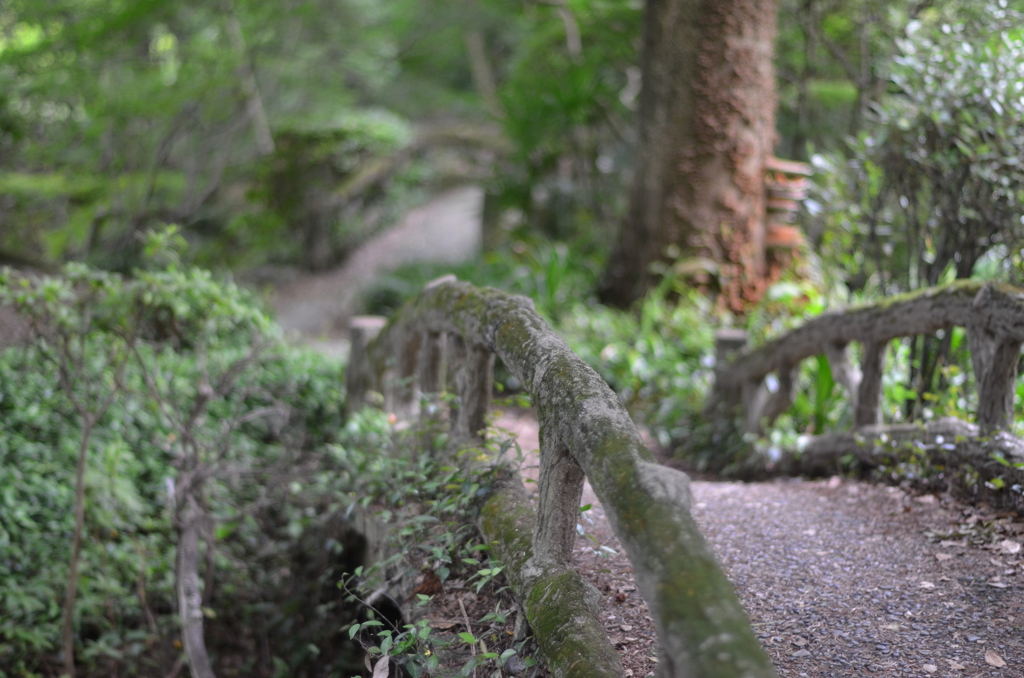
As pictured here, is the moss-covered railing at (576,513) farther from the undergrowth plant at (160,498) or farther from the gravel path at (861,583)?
the undergrowth plant at (160,498)

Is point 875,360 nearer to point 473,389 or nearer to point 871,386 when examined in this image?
point 871,386

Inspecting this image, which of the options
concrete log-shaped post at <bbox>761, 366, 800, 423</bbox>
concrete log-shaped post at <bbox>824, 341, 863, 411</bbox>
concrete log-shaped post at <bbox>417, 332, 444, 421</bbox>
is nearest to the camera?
concrete log-shaped post at <bbox>417, 332, 444, 421</bbox>

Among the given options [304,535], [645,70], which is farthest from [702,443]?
[645,70]

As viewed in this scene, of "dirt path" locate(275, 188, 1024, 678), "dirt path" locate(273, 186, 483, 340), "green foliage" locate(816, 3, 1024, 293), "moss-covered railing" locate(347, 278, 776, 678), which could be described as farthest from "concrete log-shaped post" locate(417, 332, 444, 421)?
"dirt path" locate(273, 186, 483, 340)

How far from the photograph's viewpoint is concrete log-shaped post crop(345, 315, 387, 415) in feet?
17.1

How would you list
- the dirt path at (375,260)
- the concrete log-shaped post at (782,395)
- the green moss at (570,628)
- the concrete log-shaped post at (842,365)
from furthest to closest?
the dirt path at (375,260)
the concrete log-shaped post at (782,395)
the concrete log-shaped post at (842,365)
the green moss at (570,628)

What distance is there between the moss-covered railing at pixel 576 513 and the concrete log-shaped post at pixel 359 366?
1.79 meters

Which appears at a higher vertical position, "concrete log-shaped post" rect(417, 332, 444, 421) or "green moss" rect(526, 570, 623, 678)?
"concrete log-shaped post" rect(417, 332, 444, 421)

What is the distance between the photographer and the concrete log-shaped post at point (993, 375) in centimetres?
303

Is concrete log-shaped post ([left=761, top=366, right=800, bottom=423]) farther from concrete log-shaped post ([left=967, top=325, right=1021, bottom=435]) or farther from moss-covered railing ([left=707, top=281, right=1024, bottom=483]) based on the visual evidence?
concrete log-shaped post ([left=967, top=325, right=1021, bottom=435])

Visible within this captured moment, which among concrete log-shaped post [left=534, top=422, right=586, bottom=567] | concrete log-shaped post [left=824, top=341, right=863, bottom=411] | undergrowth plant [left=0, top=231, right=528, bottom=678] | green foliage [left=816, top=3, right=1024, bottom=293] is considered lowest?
undergrowth plant [left=0, top=231, right=528, bottom=678]

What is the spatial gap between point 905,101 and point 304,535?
456 centimetres

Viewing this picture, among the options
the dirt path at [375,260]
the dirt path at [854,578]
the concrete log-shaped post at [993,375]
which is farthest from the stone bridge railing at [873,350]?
the dirt path at [375,260]

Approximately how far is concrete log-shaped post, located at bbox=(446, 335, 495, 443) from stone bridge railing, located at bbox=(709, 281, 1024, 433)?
6.68 ft
